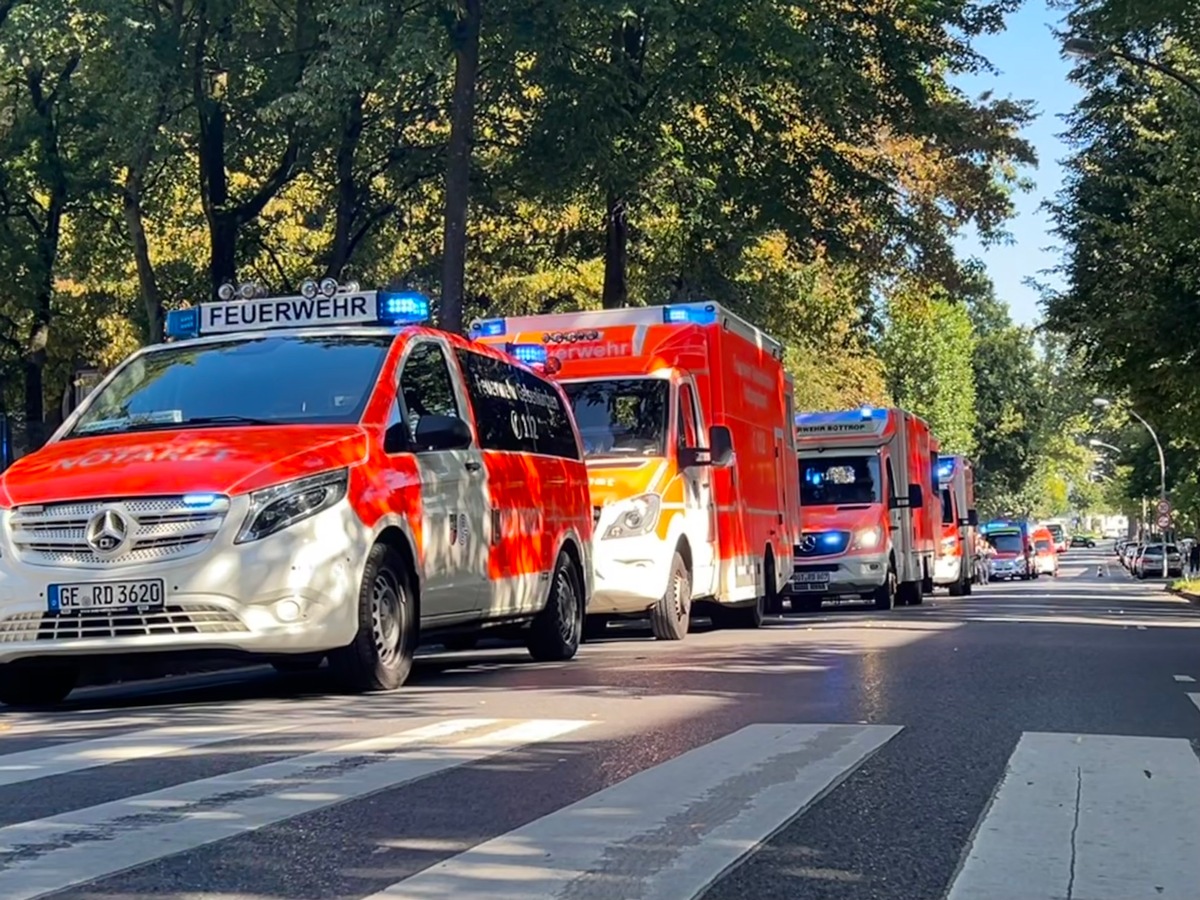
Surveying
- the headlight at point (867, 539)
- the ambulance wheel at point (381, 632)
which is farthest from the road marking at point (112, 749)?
the headlight at point (867, 539)

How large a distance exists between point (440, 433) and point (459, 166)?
10.2 metres

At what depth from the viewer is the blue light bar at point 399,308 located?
37.1ft

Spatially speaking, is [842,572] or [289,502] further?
[842,572]

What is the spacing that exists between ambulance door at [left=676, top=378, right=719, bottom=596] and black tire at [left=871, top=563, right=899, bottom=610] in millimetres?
9972

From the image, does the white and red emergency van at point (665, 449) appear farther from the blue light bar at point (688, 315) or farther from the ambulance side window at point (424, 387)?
the ambulance side window at point (424, 387)

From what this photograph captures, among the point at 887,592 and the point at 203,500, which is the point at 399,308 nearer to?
the point at 203,500

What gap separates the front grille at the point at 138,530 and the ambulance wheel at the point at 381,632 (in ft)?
3.20

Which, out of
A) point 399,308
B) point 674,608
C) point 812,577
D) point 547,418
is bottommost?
point 674,608

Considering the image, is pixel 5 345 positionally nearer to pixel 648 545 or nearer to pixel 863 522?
pixel 863 522

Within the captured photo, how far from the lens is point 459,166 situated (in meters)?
19.9

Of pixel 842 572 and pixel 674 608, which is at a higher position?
pixel 842 572

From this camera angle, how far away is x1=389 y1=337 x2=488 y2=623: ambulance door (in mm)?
10414

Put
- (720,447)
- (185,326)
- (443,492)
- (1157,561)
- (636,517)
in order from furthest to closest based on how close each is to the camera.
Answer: (1157,561)
(720,447)
(636,517)
(185,326)
(443,492)

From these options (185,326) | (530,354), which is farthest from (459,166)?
(185,326)
